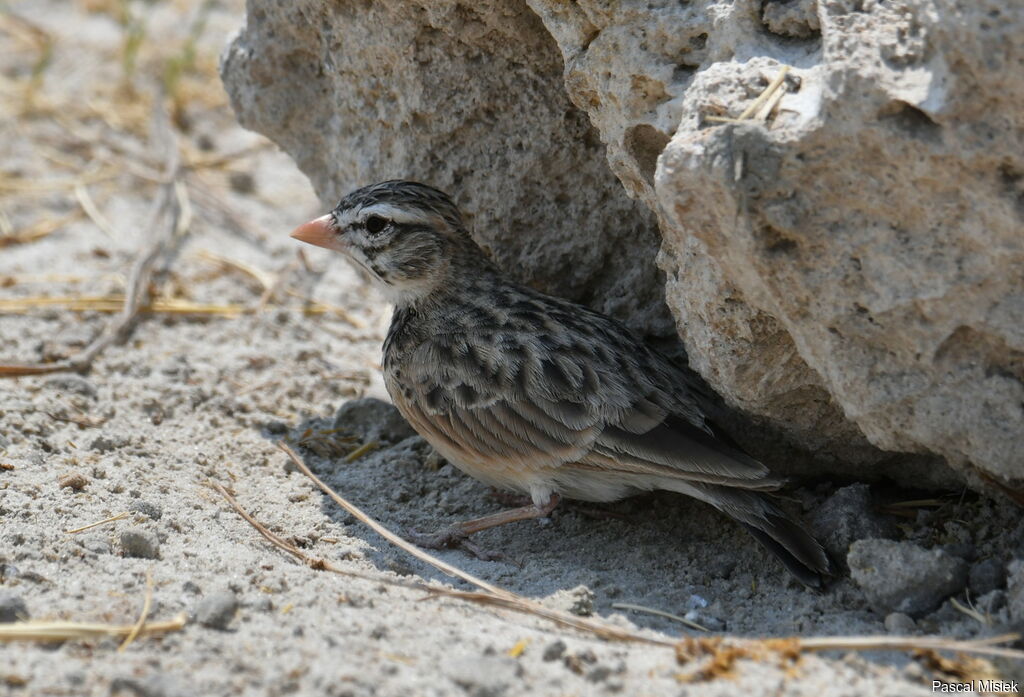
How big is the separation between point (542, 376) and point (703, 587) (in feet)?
3.32

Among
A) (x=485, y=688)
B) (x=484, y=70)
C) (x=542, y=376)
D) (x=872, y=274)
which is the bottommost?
(x=485, y=688)

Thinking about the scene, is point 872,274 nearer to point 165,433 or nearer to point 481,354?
point 481,354

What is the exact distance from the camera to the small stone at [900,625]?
12.3 feet

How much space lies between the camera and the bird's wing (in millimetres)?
4262

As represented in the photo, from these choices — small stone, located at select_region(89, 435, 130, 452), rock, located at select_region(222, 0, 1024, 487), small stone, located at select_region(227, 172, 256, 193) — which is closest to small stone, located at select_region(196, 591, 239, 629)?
small stone, located at select_region(89, 435, 130, 452)

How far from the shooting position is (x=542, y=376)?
178 inches

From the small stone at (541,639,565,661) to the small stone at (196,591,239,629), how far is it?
0.98m

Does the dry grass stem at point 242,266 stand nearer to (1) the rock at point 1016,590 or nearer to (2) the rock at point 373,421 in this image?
(2) the rock at point 373,421

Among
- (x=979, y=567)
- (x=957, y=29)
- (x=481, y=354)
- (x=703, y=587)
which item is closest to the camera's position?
(x=957, y=29)

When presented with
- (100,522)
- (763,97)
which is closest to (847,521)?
(763,97)

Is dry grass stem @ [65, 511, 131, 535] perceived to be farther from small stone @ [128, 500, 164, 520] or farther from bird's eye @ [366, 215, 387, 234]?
bird's eye @ [366, 215, 387, 234]

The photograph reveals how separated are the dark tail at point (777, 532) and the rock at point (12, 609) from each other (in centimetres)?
237

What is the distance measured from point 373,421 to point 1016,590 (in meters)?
3.14

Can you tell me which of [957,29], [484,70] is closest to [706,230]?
[957,29]
